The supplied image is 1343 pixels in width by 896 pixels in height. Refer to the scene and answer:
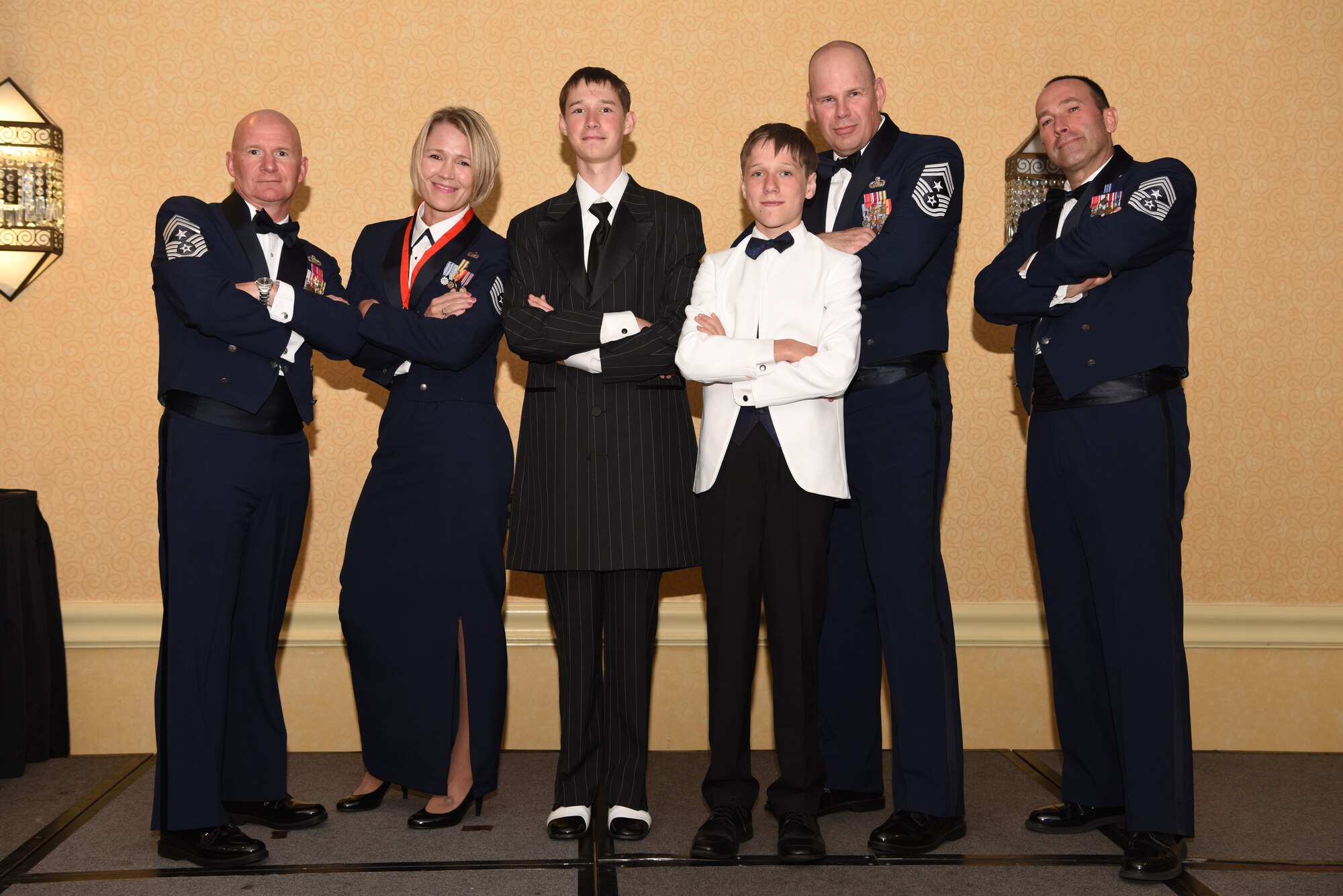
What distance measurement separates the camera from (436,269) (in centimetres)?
286

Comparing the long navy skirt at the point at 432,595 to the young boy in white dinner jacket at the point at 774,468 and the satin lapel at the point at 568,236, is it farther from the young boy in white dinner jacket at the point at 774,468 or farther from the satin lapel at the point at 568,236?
the young boy in white dinner jacket at the point at 774,468

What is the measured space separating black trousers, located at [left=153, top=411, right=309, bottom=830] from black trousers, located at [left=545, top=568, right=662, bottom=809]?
2.49ft

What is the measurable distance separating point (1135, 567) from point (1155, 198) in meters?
0.91

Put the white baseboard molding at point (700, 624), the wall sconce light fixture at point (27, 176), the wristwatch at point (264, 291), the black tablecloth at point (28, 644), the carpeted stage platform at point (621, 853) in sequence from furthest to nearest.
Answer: the white baseboard molding at point (700, 624)
the wall sconce light fixture at point (27, 176)
the black tablecloth at point (28, 644)
the wristwatch at point (264, 291)
the carpeted stage platform at point (621, 853)

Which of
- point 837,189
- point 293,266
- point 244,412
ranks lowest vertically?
point 244,412

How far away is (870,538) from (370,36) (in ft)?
8.18

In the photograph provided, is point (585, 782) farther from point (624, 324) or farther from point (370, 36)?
point (370, 36)

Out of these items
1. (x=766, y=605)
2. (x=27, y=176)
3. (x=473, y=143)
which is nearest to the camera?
(x=766, y=605)

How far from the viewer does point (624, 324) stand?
261 cm

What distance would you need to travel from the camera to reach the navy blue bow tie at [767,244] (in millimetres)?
2580

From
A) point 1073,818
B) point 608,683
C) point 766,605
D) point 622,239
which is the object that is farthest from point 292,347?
point 1073,818

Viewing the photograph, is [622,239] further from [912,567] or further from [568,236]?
[912,567]

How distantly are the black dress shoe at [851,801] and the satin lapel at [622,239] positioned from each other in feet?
4.87

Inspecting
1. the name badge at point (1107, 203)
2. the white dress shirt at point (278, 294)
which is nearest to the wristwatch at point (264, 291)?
the white dress shirt at point (278, 294)
